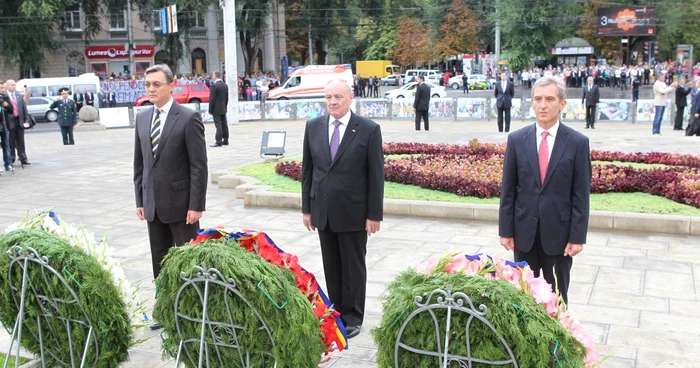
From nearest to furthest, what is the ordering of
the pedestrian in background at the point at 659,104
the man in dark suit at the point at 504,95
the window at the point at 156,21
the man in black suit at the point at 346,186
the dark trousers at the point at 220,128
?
the man in black suit at the point at 346,186 < the dark trousers at the point at 220,128 < the pedestrian in background at the point at 659,104 < the man in dark suit at the point at 504,95 < the window at the point at 156,21

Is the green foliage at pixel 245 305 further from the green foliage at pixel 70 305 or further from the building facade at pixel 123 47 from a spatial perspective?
the building facade at pixel 123 47

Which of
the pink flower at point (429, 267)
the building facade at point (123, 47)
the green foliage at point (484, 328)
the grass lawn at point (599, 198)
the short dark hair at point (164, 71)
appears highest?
the building facade at point (123, 47)

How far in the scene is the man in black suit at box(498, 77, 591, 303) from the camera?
13.9 feet

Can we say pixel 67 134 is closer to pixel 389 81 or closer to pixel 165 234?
pixel 165 234

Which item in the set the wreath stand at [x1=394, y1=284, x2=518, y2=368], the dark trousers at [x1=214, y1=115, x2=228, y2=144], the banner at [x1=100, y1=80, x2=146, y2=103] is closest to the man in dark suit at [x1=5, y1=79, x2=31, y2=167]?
the dark trousers at [x1=214, y1=115, x2=228, y2=144]

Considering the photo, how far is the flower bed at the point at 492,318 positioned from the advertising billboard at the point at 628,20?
185ft

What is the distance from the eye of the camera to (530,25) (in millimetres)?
52125

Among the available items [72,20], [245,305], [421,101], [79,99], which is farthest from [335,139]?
[72,20]

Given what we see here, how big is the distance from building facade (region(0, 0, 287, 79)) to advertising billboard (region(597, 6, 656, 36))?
82.7 ft

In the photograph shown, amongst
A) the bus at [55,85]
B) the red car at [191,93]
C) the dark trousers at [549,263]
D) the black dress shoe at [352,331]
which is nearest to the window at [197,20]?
the bus at [55,85]

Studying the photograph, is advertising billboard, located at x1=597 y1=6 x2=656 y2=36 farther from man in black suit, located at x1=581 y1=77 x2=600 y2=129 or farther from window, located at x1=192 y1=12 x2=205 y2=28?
man in black suit, located at x1=581 y1=77 x2=600 y2=129

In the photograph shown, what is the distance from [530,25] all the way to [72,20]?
107 feet

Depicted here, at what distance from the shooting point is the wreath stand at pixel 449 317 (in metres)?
2.81

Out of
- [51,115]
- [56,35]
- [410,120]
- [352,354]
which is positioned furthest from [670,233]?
[56,35]
